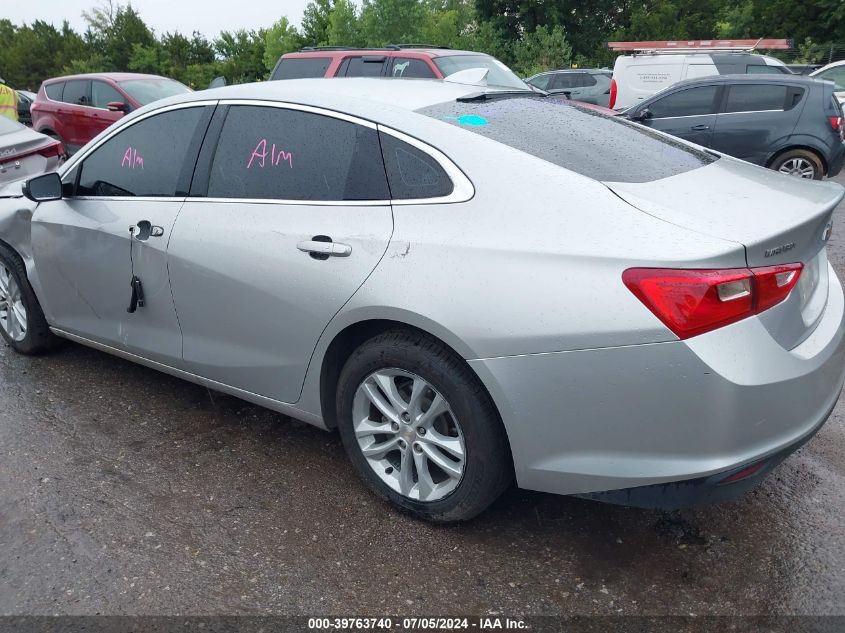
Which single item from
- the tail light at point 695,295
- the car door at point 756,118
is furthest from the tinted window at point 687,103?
the tail light at point 695,295

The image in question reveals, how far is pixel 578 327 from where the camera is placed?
2.31 metres

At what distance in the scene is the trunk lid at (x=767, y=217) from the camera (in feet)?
7.72

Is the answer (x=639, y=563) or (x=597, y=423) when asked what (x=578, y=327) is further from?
(x=639, y=563)

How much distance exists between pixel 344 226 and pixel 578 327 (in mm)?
1025

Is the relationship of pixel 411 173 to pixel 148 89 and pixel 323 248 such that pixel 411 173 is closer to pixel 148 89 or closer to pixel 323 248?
pixel 323 248

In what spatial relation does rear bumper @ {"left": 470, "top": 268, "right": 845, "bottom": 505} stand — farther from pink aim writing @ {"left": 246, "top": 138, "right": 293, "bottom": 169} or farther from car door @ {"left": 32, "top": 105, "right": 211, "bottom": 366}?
car door @ {"left": 32, "top": 105, "right": 211, "bottom": 366}

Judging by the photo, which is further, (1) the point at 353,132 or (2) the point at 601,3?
(2) the point at 601,3

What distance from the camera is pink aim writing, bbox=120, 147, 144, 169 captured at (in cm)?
375

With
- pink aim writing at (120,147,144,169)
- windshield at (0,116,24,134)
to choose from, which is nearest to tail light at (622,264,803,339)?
pink aim writing at (120,147,144,169)

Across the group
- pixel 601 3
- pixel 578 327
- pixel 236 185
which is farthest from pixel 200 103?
pixel 601 3

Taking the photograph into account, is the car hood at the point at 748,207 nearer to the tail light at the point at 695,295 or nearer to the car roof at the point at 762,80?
the tail light at the point at 695,295

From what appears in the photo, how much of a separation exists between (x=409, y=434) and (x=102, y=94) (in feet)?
37.9

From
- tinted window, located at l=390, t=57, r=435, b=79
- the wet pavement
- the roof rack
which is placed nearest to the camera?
the wet pavement

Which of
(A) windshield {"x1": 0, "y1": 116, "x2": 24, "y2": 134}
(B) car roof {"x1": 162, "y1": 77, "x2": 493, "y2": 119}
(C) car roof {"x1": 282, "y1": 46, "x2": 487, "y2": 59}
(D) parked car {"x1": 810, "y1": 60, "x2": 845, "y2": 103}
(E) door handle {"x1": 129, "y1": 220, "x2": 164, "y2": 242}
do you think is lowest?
(D) parked car {"x1": 810, "y1": 60, "x2": 845, "y2": 103}
